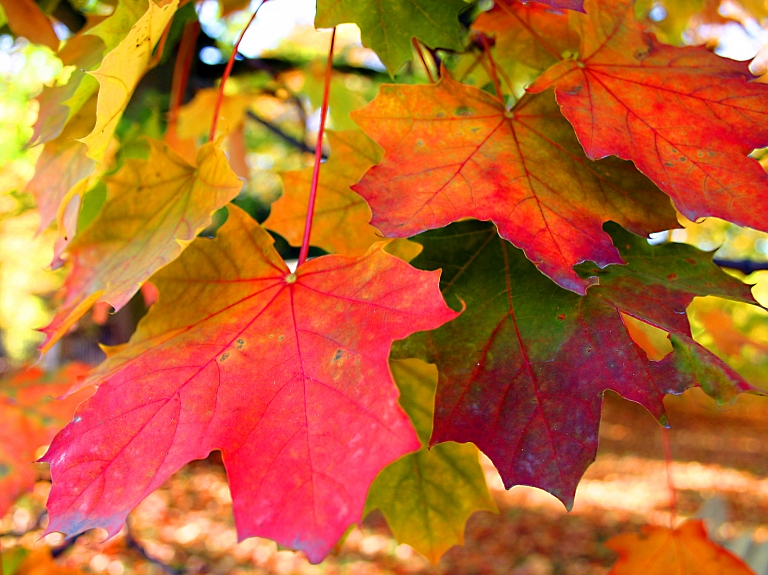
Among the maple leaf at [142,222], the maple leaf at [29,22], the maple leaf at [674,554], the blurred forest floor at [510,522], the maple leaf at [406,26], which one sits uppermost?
the maple leaf at [29,22]

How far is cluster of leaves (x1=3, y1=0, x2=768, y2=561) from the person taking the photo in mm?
429

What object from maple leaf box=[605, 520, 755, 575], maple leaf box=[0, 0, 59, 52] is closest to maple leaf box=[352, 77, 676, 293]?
maple leaf box=[0, 0, 59, 52]

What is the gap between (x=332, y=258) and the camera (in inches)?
19.6

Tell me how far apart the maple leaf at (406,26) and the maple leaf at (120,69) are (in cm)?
19

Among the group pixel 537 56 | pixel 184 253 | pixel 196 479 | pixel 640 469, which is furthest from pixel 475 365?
pixel 640 469

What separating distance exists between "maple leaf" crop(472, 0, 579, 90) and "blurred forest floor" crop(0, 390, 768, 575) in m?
2.06

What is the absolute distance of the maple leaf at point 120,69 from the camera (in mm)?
474

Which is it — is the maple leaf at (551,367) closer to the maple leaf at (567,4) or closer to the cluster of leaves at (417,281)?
the cluster of leaves at (417,281)

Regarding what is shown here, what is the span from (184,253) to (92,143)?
→ 135 millimetres

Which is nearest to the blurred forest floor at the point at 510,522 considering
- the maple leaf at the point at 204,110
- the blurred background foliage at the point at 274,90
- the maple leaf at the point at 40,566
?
the blurred background foliage at the point at 274,90

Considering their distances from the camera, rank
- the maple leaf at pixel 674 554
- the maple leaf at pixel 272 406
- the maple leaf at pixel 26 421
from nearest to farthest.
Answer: the maple leaf at pixel 272 406
the maple leaf at pixel 674 554
the maple leaf at pixel 26 421

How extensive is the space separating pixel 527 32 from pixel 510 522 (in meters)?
4.34

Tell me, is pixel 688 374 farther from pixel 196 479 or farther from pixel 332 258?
pixel 196 479

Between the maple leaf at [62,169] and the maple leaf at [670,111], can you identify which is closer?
the maple leaf at [670,111]
